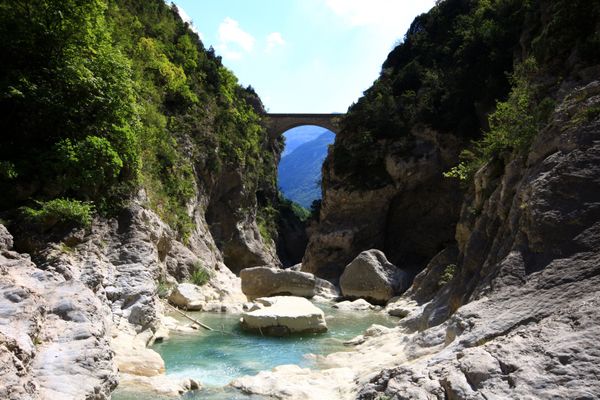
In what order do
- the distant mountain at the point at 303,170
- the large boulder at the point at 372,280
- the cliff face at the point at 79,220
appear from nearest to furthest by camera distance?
the cliff face at the point at 79,220
the large boulder at the point at 372,280
the distant mountain at the point at 303,170

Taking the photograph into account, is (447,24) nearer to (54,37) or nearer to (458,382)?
(54,37)

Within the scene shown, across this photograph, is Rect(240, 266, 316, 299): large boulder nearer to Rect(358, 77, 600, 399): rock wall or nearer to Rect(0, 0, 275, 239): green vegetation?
Rect(0, 0, 275, 239): green vegetation

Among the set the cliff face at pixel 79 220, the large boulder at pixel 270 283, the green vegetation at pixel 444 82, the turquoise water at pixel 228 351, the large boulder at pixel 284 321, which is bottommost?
the turquoise water at pixel 228 351

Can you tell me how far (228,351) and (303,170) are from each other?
105747 mm

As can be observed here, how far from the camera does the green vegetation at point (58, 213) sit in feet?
32.4

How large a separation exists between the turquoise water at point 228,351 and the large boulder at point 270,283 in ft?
15.0

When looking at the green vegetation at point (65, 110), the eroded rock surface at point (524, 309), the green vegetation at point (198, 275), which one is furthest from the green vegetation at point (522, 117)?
the green vegetation at point (198, 275)

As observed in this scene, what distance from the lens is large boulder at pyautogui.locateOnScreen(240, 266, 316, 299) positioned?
21969 millimetres

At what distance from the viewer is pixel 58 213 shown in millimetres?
10359

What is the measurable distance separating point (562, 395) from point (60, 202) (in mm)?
9783

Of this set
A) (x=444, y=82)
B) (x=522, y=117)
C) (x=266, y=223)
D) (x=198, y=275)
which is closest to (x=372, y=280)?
(x=198, y=275)

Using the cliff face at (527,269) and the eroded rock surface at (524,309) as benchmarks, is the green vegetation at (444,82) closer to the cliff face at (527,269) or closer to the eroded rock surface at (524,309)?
the cliff face at (527,269)

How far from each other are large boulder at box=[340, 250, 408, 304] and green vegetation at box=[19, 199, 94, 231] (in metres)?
16.3

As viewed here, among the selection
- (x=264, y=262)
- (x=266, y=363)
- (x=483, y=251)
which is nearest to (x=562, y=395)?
(x=483, y=251)
